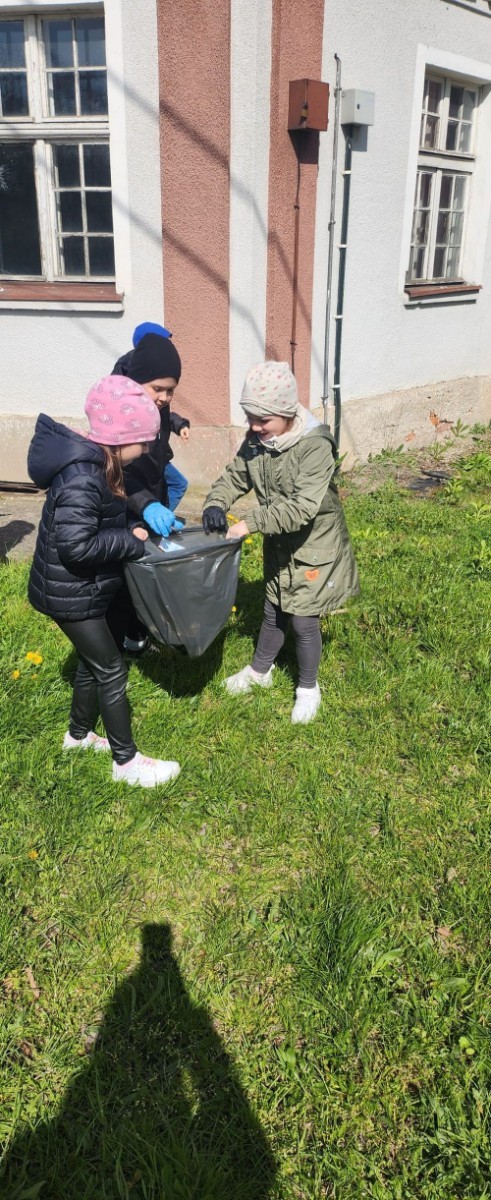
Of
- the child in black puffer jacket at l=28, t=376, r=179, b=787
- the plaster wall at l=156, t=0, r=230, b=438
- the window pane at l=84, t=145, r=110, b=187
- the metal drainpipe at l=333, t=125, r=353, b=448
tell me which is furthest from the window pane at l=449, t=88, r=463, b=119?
the child in black puffer jacket at l=28, t=376, r=179, b=787

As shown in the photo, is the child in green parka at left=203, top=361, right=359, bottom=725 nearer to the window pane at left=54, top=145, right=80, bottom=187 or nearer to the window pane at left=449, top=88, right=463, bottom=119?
the window pane at left=54, top=145, right=80, bottom=187

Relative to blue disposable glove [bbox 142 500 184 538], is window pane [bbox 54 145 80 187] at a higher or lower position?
higher

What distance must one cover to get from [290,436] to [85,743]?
57.8 inches

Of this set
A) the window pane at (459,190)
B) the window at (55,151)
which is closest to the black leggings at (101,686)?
the window at (55,151)

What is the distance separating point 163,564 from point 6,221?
15.5 ft

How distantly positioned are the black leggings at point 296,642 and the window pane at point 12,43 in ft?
16.0

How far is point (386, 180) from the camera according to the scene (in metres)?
7.34

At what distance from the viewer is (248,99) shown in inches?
223

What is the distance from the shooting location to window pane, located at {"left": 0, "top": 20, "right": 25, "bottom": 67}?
6.03 m

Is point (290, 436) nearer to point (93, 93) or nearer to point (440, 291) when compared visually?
point (93, 93)

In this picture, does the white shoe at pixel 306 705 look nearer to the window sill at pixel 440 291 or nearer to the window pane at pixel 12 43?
the window pane at pixel 12 43

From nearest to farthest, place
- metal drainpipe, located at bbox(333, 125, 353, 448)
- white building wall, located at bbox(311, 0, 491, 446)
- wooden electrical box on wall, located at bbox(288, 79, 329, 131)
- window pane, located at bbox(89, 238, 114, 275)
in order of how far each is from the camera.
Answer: wooden electrical box on wall, located at bbox(288, 79, 329, 131) < window pane, located at bbox(89, 238, 114, 275) < white building wall, located at bbox(311, 0, 491, 446) < metal drainpipe, located at bbox(333, 125, 353, 448)

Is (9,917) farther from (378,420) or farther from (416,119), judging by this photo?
(416,119)

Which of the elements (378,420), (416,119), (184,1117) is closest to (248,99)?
(416,119)
